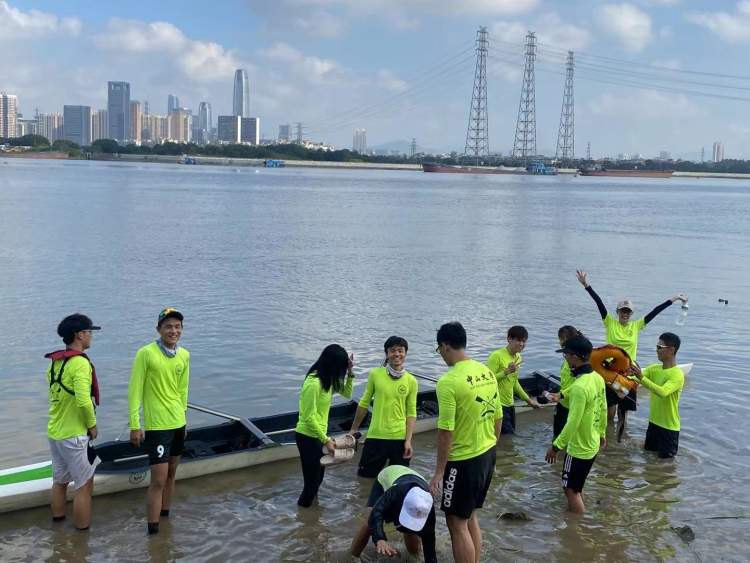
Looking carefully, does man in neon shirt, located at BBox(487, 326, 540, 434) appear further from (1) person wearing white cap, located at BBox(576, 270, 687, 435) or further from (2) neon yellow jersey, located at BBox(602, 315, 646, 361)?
(2) neon yellow jersey, located at BBox(602, 315, 646, 361)

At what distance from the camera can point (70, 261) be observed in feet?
98.0

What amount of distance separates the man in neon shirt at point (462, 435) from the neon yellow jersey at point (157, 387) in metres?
2.63

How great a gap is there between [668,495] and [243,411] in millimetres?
6948

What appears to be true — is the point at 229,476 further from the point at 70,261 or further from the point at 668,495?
the point at 70,261

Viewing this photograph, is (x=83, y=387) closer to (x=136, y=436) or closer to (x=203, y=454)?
(x=136, y=436)

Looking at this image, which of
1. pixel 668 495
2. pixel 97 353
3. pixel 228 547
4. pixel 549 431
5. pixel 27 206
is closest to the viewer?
pixel 228 547

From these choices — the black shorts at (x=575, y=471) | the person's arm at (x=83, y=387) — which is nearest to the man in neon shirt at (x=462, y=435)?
the black shorts at (x=575, y=471)

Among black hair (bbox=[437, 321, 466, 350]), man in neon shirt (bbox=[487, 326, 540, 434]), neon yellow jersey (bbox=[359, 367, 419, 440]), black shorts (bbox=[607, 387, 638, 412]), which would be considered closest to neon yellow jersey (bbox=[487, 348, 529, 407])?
man in neon shirt (bbox=[487, 326, 540, 434])

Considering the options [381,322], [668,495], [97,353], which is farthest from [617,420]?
[97,353]

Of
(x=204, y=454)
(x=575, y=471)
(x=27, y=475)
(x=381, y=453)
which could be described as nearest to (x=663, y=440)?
(x=575, y=471)

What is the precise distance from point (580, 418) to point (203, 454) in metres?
4.91

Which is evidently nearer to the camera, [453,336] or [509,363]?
[453,336]

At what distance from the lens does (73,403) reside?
6.94 meters

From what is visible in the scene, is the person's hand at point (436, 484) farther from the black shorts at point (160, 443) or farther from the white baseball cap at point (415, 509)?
the black shorts at point (160, 443)
